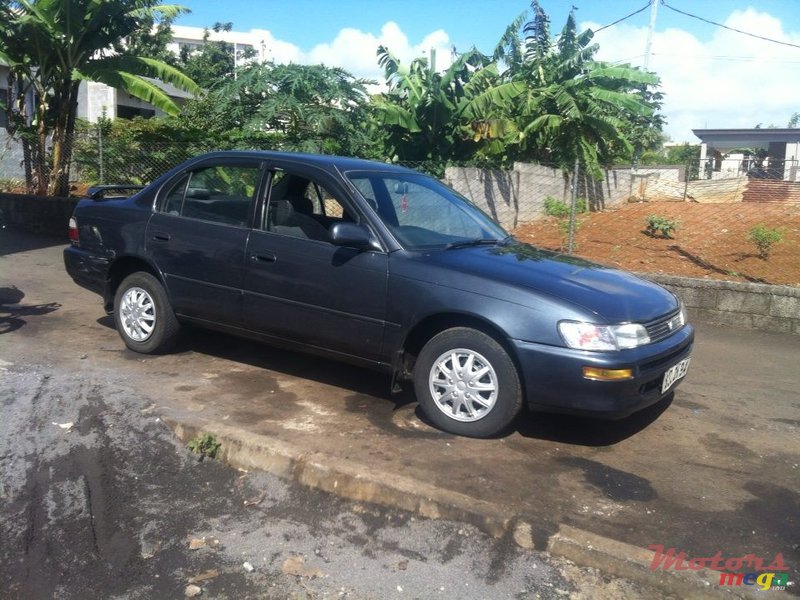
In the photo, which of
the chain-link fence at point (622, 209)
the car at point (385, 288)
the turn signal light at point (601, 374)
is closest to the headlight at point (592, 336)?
the car at point (385, 288)

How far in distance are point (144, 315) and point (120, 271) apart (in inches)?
19.2

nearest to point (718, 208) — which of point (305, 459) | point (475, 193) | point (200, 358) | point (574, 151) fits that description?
point (574, 151)

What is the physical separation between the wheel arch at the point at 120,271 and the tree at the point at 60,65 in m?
7.81

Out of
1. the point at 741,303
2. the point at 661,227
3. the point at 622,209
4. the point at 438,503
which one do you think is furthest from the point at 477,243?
the point at 622,209

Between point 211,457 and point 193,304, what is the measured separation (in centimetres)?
179

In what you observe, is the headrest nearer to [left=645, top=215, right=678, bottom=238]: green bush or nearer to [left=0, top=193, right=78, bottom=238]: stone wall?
[left=0, top=193, right=78, bottom=238]: stone wall

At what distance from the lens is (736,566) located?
11.7 ft

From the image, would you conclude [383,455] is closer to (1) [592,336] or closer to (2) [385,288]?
(2) [385,288]

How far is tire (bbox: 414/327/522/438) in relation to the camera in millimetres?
4758

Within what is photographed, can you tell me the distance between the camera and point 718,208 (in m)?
14.3

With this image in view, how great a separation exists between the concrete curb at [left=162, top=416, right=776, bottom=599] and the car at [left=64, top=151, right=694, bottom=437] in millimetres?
922

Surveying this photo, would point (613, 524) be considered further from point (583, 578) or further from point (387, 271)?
point (387, 271)

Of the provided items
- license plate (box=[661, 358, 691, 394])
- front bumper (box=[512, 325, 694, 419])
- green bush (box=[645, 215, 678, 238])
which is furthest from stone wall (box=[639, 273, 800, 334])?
front bumper (box=[512, 325, 694, 419])

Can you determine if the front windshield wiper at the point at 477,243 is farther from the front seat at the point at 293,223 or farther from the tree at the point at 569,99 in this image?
the tree at the point at 569,99
